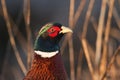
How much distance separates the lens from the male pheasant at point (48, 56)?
321 centimetres

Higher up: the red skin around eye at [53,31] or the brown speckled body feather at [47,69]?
the red skin around eye at [53,31]

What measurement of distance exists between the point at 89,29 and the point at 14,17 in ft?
2.97

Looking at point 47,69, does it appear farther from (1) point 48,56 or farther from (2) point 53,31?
(2) point 53,31

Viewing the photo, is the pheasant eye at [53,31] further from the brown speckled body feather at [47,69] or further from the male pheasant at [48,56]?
the brown speckled body feather at [47,69]

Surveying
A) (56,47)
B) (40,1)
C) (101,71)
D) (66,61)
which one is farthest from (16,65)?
(56,47)

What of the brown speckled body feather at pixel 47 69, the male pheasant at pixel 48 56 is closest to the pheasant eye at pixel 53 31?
the male pheasant at pixel 48 56

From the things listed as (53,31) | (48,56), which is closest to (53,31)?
(53,31)

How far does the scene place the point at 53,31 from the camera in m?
3.23

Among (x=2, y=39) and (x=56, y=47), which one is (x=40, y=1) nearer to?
(x=2, y=39)

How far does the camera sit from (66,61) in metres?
6.30

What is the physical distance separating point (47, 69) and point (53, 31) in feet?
0.68

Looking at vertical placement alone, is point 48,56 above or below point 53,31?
below

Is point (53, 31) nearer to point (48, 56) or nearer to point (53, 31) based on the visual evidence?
point (53, 31)

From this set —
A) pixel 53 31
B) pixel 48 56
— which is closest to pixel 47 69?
pixel 48 56
